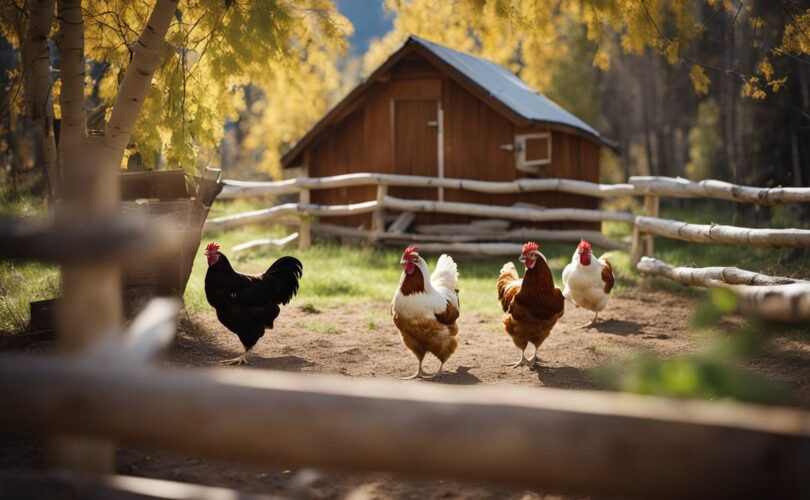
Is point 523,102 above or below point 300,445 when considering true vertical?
above

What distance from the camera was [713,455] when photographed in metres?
1.58

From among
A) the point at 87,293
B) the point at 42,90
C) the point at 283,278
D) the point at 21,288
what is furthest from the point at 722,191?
Result: the point at 87,293

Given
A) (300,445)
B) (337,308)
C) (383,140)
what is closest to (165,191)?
(337,308)

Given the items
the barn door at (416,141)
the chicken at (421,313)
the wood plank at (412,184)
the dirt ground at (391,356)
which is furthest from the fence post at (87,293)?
the barn door at (416,141)

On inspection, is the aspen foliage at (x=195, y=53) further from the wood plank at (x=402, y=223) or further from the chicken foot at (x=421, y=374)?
the wood plank at (x=402, y=223)

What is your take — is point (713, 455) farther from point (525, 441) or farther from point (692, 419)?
point (525, 441)

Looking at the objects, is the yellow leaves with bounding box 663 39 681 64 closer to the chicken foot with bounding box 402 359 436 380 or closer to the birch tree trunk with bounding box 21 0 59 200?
the chicken foot with bounding box 402 359 436 380

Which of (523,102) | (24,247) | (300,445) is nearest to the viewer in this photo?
(300,445)

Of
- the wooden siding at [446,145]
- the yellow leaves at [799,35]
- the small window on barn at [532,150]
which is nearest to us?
the yellow leaves at [799,35]

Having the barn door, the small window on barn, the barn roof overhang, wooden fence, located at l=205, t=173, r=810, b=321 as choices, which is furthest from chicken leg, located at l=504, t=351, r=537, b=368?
the barn door

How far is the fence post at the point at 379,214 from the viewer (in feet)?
45.9

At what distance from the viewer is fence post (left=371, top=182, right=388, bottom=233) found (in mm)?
14000

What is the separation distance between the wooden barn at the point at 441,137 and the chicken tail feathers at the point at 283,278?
7976 mm

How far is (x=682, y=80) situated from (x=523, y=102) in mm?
19637
